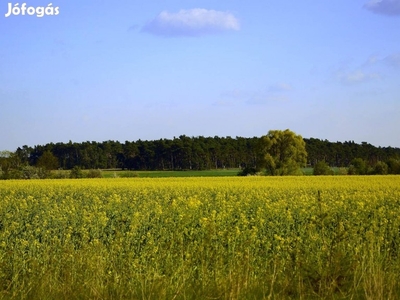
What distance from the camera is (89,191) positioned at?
26047 mm

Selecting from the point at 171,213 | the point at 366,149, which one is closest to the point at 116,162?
the point at 366,149

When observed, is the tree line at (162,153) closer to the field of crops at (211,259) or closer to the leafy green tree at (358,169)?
the leafy green tree at (358,169)

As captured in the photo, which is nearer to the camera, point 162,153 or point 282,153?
point 282,153

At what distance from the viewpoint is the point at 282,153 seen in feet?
257

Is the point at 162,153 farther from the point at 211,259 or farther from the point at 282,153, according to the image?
the point at 211,259

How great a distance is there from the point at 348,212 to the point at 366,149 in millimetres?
128683

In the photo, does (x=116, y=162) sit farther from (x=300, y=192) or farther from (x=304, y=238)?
(x=304, y=238)

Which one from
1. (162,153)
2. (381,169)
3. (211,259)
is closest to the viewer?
(211,259)

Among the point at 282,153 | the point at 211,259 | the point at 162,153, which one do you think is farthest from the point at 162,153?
the point at 211,259

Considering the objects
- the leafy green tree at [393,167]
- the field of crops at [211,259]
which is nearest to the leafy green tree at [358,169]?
the leafy green tree at [393,167]

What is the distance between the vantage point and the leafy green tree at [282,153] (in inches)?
2923

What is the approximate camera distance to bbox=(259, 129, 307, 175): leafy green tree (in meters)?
74.2

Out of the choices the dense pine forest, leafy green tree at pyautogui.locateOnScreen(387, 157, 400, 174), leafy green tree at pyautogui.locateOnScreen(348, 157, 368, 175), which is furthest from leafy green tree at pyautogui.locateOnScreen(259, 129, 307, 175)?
the dense pine forest

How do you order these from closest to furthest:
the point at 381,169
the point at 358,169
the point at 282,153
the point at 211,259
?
the point at 211,259, the point at 381,169, the point at 358,169, the point at 282,153
